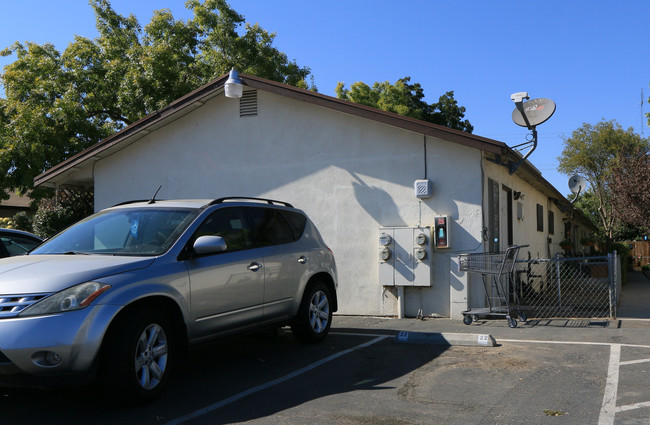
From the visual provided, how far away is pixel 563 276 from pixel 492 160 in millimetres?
4846

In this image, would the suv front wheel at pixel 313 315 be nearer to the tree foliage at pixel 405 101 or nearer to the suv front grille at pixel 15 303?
the suv front grille at pixel 15 303

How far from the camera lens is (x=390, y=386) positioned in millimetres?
5492

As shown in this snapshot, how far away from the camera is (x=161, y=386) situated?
16.2 feet

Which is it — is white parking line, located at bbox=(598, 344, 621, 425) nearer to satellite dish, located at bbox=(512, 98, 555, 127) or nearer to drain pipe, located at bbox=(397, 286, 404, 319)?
drain pipe, located at bbox=(397, 286, 404, 319)

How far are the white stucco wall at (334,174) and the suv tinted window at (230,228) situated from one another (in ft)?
14.6

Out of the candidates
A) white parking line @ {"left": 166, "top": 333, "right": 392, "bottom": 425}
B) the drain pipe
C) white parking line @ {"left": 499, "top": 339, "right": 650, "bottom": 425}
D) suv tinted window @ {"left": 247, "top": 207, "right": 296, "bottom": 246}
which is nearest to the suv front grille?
white parking line @ {"left": 166, "top": 333, "right": 392, "bottom": 425}

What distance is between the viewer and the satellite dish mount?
1011 centimetres

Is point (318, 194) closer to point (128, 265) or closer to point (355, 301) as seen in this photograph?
point (355, 301)

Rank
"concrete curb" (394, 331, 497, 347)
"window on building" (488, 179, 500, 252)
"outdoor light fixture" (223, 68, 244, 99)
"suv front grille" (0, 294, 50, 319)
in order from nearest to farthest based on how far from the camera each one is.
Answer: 1. "suv front grille" (0, 294, 50, 319)
2. "concrete curb" (394, 331, 497, 347)
3. "outdoor light fixture" (223, 68, 244, 99)
4. "window on building" (488, 179, 500, 252)

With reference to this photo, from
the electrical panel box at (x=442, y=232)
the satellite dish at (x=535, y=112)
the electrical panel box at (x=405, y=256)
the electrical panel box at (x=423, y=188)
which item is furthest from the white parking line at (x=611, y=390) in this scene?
the satellite dish at (x=535, y=112)

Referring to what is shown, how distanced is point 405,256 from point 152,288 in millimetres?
5978

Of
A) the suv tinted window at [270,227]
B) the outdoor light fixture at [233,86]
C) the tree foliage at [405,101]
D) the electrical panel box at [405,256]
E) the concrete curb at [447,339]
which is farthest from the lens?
the tree foliage at [405,101]

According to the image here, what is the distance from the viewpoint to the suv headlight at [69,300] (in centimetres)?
432

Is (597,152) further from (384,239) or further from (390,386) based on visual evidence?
(390,386)
